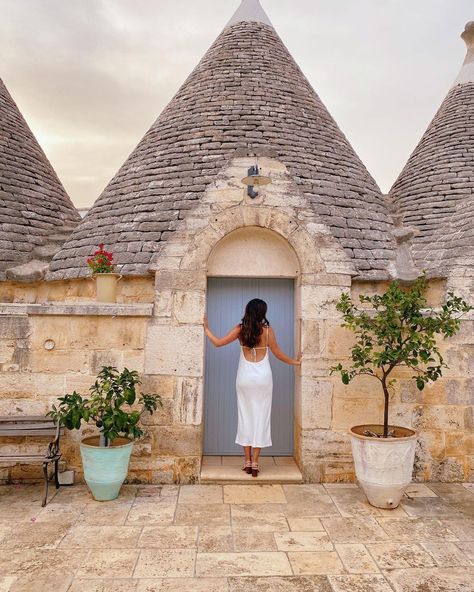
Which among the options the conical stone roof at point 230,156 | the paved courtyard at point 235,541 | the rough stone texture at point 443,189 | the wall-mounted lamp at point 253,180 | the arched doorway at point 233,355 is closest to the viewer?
the paved courtyard at point 235,541

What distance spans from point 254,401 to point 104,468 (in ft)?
5.05

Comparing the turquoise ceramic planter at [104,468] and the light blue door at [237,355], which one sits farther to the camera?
the light blue door at [237,355]

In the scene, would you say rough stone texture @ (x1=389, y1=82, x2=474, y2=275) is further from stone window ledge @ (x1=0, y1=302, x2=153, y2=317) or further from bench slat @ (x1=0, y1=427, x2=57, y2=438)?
bench slat @ (x1=0, y1=427, x2=57, y2=438)

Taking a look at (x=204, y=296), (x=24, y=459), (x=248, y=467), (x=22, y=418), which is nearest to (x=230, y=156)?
(x=204, y=296)

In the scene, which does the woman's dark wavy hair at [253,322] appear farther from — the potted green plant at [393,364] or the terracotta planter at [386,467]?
the terracotta planter at [386,467]

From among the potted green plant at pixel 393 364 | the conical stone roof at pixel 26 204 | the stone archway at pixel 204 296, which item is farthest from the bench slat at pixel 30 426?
the potted green plant at pixel 393 364

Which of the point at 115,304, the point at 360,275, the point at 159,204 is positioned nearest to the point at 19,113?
the point at 159,204

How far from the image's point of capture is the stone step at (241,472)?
4.84 metres

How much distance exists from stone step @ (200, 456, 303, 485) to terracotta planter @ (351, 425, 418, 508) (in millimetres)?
894

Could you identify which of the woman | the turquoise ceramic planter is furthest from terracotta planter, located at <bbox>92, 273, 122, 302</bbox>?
the turquoise ceramic planter

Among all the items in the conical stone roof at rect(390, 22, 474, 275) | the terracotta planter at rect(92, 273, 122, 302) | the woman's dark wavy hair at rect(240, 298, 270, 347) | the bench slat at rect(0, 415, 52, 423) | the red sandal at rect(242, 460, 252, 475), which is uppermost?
the conical stone roof at rect(390, 22, 474, 275)

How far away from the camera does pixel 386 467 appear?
4.17 meters

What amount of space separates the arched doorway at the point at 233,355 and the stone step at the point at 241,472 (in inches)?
9.7

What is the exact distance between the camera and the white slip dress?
4766mm
